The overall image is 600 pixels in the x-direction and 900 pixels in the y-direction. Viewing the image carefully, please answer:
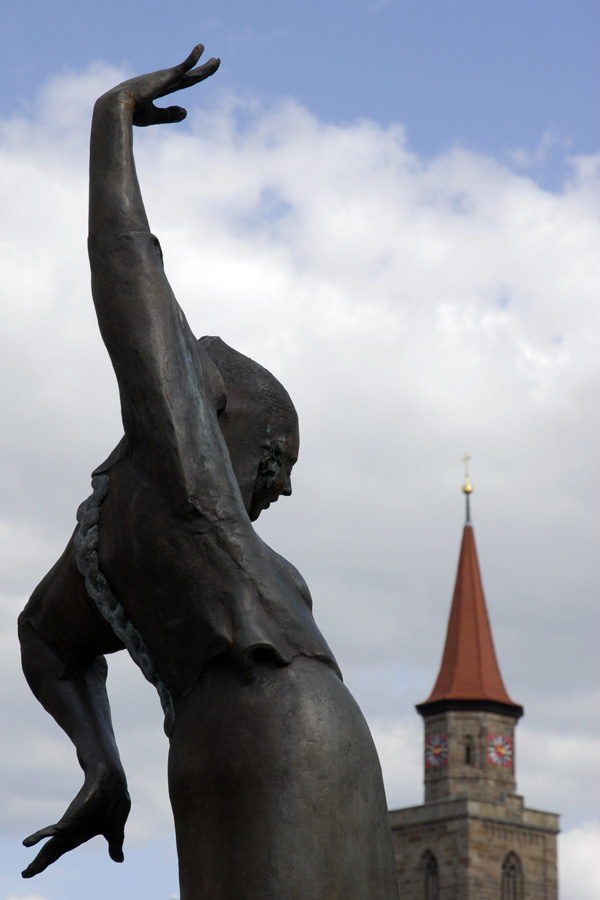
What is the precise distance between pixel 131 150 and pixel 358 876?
128cm

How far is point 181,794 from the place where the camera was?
9.38 feet

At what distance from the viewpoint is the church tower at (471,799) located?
55.1m

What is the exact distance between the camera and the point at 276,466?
3.22 metres

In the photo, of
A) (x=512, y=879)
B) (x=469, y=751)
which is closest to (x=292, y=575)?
(x=512, y=879)

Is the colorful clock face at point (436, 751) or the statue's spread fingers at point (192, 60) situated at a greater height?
the colorful clock face at point (436, 751)

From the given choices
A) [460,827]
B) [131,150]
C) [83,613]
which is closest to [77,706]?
[83,613]

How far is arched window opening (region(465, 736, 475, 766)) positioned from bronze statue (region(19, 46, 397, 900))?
55200 millimetres

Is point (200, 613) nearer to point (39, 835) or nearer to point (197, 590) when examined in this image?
point (197, 590)

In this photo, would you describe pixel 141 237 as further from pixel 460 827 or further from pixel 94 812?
pixel 460 827

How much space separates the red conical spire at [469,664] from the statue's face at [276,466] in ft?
180

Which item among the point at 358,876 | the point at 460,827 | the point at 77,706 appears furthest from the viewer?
the point at 460,827


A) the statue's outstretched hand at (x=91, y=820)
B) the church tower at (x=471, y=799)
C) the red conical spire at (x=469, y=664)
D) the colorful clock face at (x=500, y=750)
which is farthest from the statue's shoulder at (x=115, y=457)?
the colorful clock face at (x=500, y=750)

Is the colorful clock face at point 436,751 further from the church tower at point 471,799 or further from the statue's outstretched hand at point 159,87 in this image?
the statue's outstretched hand at point 159,87

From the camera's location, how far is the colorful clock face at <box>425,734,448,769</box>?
57891 mm
